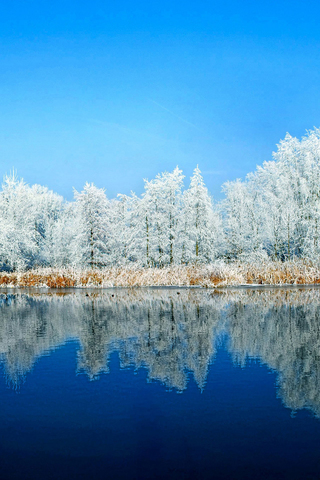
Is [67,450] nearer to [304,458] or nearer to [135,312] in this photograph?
[304,458]

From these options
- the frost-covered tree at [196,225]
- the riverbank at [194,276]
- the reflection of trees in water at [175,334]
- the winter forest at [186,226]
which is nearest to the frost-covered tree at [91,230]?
the winter forest at [186,226]

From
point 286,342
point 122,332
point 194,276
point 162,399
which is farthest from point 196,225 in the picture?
point 162,399

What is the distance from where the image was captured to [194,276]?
32.4m

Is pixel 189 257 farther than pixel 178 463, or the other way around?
pixel 189 257

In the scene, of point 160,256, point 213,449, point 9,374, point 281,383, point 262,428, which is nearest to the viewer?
point 213,449

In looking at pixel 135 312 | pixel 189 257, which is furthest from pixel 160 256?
pixel 135 312

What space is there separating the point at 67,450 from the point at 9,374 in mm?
4129

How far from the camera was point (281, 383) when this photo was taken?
8.50m

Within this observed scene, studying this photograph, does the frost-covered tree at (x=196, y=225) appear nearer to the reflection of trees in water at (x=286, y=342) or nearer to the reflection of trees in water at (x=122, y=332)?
the reflection of trees in water at (x=122, y=332)

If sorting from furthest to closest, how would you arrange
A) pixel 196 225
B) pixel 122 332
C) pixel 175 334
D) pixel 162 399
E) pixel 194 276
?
pixel 196 225
pixel 194 276
pixel 122 332
pixel 175 334
pixel 162 399

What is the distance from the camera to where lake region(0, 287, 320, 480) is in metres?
5.50

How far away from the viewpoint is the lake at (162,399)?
5.50m

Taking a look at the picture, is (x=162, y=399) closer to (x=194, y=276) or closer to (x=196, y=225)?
(x=194, y=276)

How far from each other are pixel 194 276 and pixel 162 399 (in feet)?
81.7
